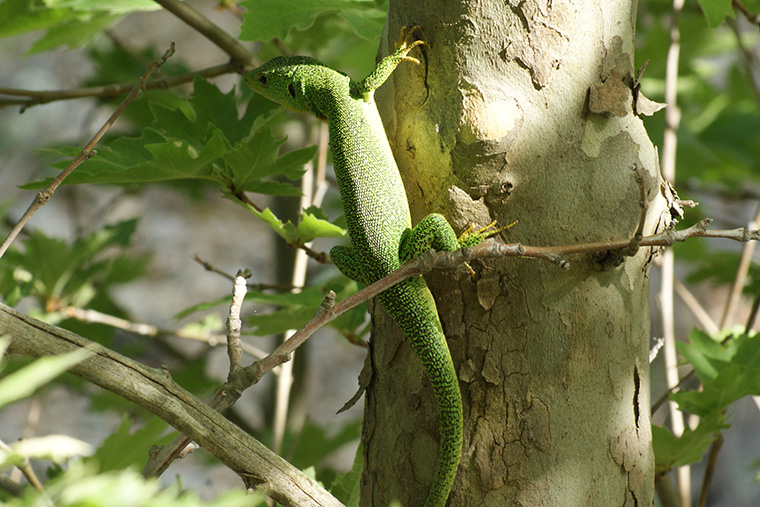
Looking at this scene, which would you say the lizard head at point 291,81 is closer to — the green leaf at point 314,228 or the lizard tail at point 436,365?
the green leaf at point 314,228

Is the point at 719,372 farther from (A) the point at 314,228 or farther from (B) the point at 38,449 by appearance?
(B) the point at 38,449

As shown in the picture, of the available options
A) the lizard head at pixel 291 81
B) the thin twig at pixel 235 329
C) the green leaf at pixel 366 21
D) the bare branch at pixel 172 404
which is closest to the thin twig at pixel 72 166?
the bare branch at pixel 172 404

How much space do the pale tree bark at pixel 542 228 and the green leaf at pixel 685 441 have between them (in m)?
0.38

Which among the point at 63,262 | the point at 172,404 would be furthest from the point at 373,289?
the point at 63,262

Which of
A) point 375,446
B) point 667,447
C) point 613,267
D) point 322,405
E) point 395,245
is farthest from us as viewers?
point 322,405

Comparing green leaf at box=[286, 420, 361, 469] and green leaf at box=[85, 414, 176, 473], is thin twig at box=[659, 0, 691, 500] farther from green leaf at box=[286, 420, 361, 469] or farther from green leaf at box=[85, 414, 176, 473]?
green leaf at box=[85, 414, 176, 473]

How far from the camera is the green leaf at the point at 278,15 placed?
4.86 ft

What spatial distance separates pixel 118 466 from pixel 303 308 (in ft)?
1.82

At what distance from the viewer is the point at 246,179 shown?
1555 millimetres

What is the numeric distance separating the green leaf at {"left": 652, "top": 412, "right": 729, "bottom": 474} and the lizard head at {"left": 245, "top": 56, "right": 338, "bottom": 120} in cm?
111

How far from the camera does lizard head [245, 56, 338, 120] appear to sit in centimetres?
157

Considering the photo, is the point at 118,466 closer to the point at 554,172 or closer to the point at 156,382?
the point at 156,382

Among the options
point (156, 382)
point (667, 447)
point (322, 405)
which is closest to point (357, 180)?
point (156, 382)

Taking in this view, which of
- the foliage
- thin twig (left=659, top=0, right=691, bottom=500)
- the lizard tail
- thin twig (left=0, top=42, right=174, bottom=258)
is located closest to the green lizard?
the lizard tail
